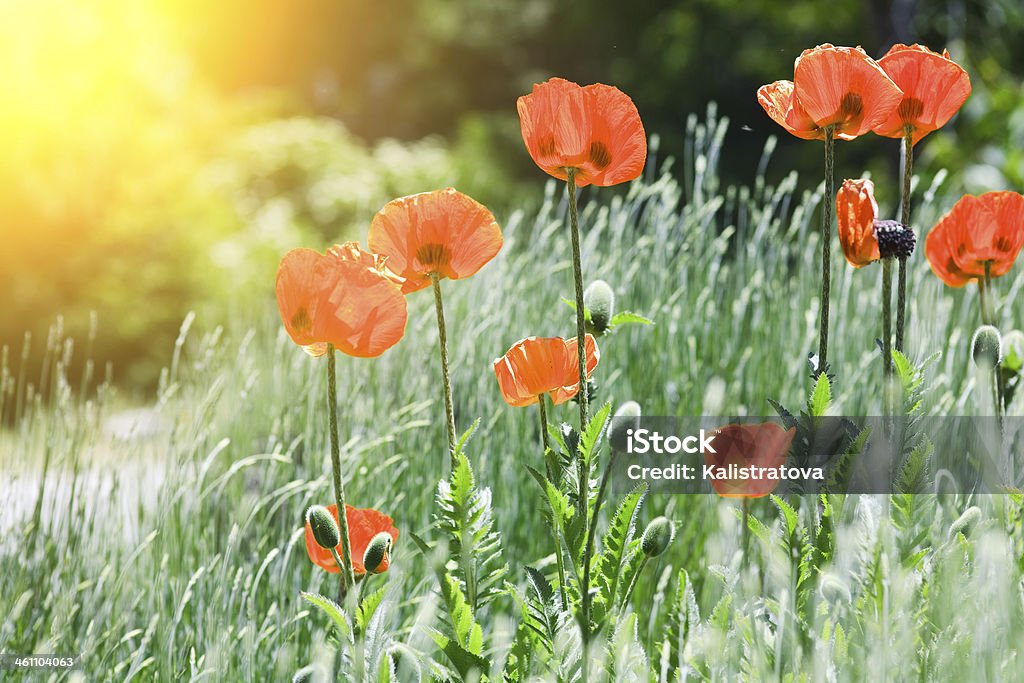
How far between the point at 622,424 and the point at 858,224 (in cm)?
33

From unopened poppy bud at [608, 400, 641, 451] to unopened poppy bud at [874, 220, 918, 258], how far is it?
12.5 inches

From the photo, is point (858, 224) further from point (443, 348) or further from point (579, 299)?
point (443, 348)

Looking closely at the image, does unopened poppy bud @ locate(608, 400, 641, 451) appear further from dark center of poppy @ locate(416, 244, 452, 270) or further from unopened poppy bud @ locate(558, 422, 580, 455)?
dark center of poppy @ locate(416, 244, 452, 270)

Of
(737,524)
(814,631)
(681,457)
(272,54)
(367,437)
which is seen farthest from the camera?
(272,54)

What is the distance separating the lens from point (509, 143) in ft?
28.1

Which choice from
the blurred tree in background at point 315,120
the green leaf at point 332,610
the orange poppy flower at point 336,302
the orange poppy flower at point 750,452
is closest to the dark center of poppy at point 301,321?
the orange poppy flower at point 336,302

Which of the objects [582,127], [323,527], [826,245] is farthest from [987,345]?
[323,527]

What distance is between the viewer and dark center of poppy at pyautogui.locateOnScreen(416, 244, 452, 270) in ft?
3.22

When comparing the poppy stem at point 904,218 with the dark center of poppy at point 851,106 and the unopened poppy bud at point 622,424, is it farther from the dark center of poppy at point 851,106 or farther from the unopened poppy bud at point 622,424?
the unopened poppy bud at point 622,424

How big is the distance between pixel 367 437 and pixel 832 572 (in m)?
1.15

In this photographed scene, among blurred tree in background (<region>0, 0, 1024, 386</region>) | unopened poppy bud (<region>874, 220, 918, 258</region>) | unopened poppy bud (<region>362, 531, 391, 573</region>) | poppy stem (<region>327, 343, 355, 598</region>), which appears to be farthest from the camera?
blurred tree in background (<region>0, 0, 1024, 386</region>)

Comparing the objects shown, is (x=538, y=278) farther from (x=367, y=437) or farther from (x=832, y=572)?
Answer: (x=832, y=572)

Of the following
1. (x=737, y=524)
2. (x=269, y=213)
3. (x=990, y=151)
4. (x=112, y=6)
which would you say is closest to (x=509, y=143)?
(x=269, y=213)

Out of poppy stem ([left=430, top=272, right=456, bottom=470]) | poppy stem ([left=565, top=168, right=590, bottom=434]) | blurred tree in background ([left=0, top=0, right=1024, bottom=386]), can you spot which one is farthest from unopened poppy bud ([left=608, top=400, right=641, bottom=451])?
blurred tree in background ([left=0, top=0, right=1024, bottom=386])
